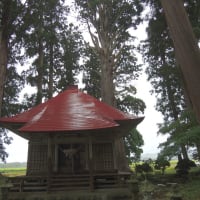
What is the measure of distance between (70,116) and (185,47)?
516 centimetres

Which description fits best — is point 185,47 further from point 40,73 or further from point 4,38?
point 40,73

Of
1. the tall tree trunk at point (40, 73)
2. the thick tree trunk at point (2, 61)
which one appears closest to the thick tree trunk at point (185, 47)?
the thick tree trunk at point (2, 61)

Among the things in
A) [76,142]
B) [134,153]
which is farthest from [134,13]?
[134,153]

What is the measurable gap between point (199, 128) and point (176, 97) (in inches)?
499

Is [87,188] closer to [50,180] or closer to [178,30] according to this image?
[50,180]

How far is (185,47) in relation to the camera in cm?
622

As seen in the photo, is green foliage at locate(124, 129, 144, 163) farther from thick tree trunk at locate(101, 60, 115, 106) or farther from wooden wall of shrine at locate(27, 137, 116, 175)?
wooden wall of shrine at locate(27, 137, 116, 175)

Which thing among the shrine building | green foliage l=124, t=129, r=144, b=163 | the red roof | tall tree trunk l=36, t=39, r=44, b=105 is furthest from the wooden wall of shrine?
green foliage l=124, t=129, r=144, b=163

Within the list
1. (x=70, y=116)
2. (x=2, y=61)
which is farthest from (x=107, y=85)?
(x=70, y=116)

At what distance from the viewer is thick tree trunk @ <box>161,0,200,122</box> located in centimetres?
596

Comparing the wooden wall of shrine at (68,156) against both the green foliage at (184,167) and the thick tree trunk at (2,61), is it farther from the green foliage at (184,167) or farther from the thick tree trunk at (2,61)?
the green foliage at (184,167)

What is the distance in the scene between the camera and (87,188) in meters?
9.39

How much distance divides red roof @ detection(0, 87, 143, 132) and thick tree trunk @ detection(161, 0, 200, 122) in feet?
11.5

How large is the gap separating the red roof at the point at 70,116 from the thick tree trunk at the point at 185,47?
138 inches
